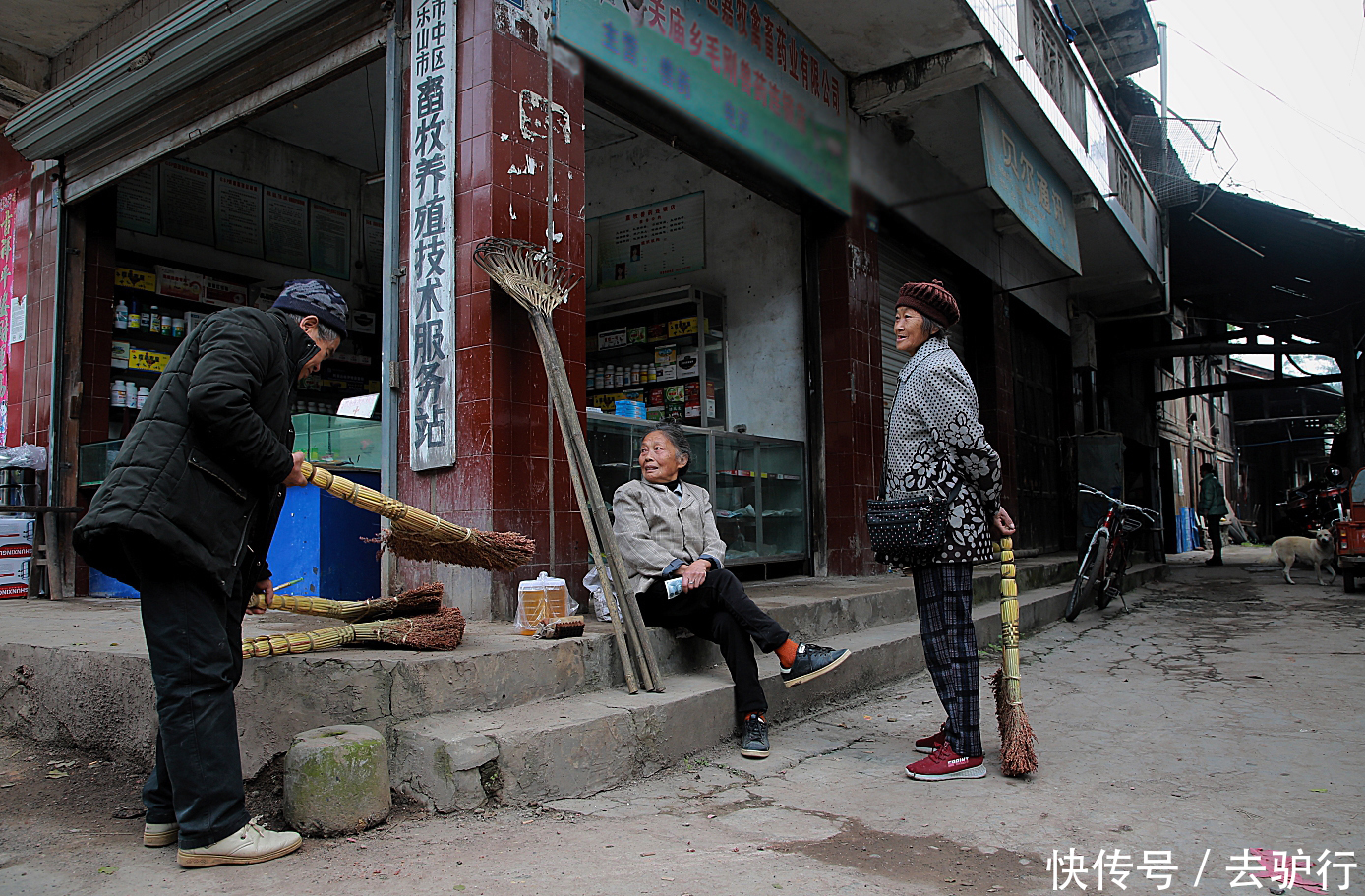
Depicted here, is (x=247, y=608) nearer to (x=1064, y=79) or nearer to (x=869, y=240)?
(x=869, y=240)

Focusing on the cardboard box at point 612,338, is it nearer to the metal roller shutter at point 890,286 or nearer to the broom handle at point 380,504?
the metal roller shutter at point 890,286

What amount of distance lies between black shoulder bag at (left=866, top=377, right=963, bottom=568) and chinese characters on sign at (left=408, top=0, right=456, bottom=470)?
6.33 ft

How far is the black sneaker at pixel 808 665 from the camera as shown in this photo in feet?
11.6

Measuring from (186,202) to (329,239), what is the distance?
1194 mm

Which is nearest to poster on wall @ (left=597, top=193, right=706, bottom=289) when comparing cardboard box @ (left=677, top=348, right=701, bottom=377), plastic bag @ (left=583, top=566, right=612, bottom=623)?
cardboard box @ (left=677, top=348, right=701, bottom=377)

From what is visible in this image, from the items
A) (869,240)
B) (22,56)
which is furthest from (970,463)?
(22,56)

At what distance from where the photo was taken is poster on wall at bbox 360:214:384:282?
830 cm

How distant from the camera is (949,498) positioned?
10.6 ft

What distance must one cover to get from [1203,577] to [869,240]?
331 inches

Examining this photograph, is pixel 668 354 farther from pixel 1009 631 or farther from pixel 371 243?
pixel 1009 631

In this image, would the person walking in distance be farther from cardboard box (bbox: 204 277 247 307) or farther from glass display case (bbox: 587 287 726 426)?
cardboard box (bbox: 204 277 247 307)

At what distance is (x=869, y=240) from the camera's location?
7.30 meters

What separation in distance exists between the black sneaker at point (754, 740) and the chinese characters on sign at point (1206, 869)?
124 centimetres

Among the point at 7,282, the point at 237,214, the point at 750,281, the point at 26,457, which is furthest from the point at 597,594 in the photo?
the point at 7,282
